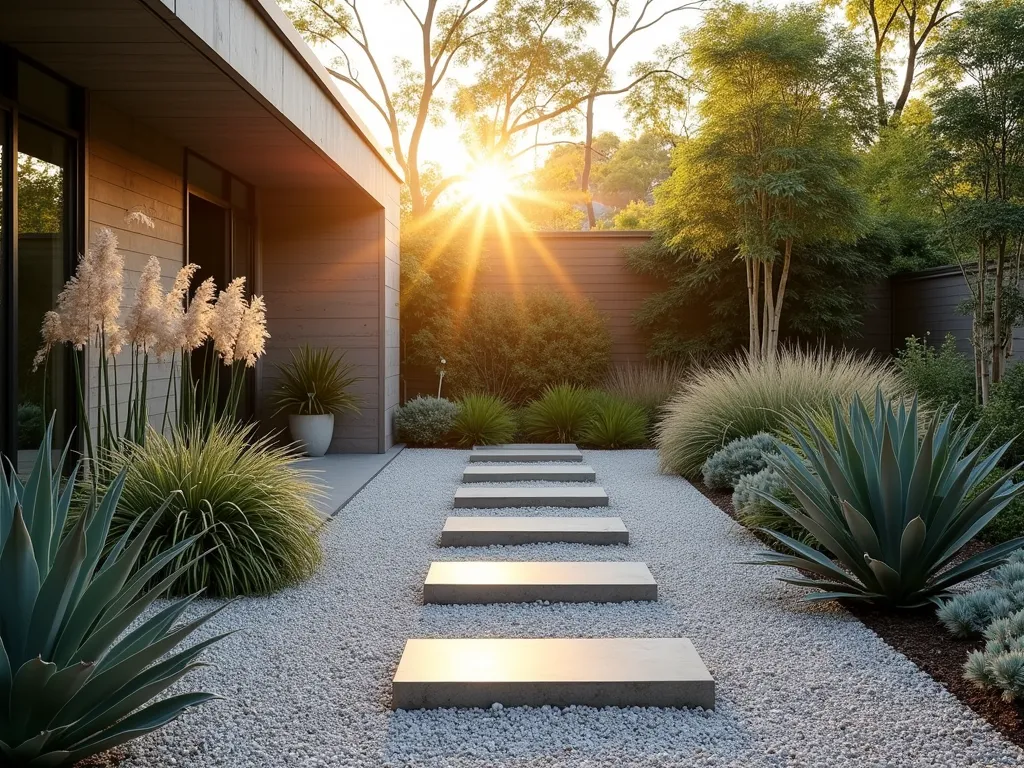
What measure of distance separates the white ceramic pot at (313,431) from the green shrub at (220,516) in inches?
148

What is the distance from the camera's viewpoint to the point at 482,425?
9047 mm

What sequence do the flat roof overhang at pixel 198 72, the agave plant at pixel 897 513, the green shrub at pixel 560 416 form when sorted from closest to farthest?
the agave plant at pixel 897 513, the flat roof overhang at pixel 198 72, the green shrub at pixel 560 416

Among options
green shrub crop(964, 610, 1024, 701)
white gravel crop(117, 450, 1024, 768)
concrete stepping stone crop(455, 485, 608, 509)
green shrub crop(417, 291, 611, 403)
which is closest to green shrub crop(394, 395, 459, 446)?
green shrub crop(417, 291, 611, 403)

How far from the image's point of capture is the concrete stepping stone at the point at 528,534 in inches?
187

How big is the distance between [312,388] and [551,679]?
18.5 ft

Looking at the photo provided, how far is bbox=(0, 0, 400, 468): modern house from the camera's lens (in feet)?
13.3

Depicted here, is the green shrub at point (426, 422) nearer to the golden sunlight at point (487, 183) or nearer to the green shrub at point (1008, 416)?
the green shrub at point (1008, 416)

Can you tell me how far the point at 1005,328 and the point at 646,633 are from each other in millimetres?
6066

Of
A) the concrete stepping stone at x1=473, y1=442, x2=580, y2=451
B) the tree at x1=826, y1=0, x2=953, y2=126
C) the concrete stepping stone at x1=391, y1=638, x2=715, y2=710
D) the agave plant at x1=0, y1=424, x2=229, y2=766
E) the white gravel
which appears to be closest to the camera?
the agave plant at x1=0, y1=424, x2=229, y2=766

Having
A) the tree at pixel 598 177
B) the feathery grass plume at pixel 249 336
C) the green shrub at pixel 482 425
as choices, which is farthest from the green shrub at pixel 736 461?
the tree at pixel 598 177

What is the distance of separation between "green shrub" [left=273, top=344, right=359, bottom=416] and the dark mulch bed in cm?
533

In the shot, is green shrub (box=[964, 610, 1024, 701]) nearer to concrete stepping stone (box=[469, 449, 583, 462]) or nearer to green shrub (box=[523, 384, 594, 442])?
concrete stepping stone (box=[469, 449, 583, 462])

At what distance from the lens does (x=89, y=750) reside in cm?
196

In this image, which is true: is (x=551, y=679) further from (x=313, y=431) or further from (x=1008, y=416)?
(x=313, y=431)
